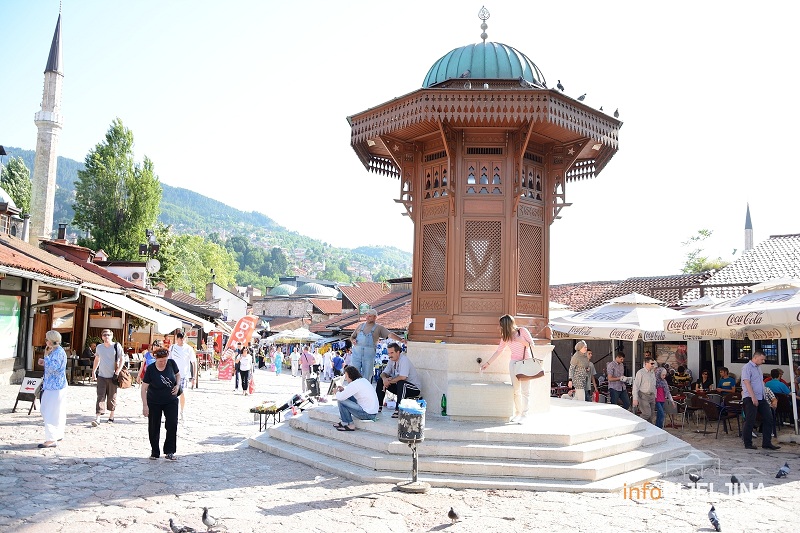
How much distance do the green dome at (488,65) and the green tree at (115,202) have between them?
33.5 meters

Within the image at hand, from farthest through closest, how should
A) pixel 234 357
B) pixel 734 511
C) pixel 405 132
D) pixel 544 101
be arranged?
1. pixel 234 357
2. pixel 405 132
3. pixel 544 101
4. pixel 734 511

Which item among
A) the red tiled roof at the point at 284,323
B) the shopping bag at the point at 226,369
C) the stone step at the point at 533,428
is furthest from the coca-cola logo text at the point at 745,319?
the red tiled roof at the point at 284,323

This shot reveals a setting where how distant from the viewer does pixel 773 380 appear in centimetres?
1110

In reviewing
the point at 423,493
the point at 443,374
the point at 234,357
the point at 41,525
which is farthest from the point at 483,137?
the point at 234,357

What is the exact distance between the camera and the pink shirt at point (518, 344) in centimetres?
850

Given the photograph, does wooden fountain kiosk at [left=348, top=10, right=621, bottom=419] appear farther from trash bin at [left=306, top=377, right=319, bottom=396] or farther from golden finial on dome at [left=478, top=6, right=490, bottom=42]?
trash bin at [left=306, top=377, right=319, bottom=396]

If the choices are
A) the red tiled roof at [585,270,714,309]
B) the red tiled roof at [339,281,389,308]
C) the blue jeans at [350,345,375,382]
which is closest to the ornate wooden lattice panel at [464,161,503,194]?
the blue jeans at [350,345,375,382]

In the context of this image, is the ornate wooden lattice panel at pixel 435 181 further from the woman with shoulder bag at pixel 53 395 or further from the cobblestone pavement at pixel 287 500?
the woman with shoulder bag at pixel 53 395

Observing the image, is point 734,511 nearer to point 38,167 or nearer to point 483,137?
point 483,137

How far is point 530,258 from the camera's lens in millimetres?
9953

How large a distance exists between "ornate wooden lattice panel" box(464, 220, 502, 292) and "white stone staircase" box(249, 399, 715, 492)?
7.05ft

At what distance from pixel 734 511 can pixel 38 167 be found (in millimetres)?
41358

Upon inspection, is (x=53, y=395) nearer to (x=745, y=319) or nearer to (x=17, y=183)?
(x=745, y=319)

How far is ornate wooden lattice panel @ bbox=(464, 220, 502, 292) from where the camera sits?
9547 mm
